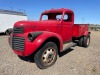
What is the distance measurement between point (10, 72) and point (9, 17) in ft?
38.9

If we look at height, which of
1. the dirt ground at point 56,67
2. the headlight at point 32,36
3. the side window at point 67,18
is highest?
the side window at point 67,18

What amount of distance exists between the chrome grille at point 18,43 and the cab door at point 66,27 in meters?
2.20

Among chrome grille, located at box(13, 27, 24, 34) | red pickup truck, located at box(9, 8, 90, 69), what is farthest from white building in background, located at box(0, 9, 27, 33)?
chrome grille, located at box(13, 27, 24, 34)

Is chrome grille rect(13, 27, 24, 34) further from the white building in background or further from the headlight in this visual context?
the white building in background

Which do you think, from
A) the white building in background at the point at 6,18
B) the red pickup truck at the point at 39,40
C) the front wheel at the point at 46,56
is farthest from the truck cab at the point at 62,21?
the white building in background at the point at 6,18

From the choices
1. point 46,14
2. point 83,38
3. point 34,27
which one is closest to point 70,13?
point 46,14

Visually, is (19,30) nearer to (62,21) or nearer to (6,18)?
(62,21)

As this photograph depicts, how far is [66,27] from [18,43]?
2.63 m

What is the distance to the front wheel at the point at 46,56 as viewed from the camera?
4.77 meters

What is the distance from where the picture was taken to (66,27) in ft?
21.9

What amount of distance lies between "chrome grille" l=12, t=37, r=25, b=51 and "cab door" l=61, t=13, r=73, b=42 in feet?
7.21

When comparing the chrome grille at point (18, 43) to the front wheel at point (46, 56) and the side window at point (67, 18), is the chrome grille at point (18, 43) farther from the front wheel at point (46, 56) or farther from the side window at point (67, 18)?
the side window at point (67, 18)

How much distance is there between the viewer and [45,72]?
4.70 meters

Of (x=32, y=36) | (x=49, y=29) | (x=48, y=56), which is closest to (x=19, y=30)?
(x=32, y=36)
